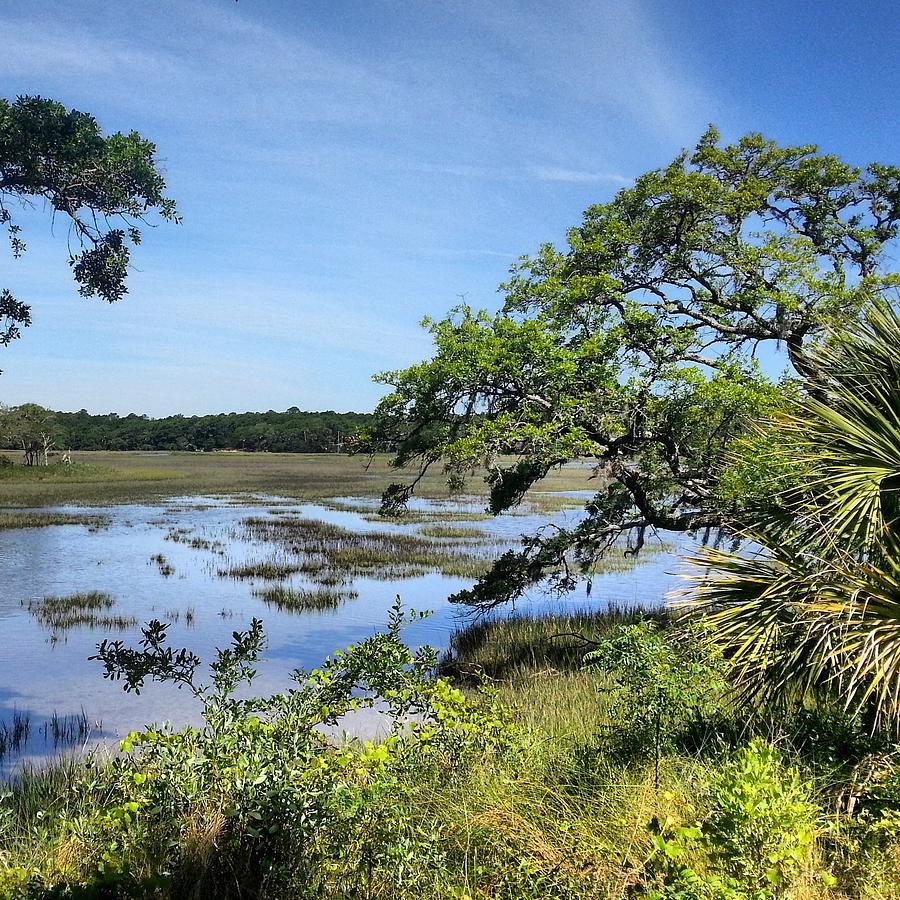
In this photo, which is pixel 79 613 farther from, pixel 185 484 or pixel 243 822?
pixel 185 484

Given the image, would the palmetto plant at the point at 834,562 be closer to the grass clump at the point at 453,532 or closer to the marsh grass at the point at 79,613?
the marsh grass at the point at 79,613

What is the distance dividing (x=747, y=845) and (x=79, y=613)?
1632 centimetres

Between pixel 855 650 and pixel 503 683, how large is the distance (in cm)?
718

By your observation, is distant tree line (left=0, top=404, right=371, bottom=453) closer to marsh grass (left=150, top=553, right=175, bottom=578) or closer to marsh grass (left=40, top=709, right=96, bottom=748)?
marsh grass (left=150, top=553, right=175, bottom=578)

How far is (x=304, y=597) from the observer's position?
19.1 m

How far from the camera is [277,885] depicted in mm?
4652

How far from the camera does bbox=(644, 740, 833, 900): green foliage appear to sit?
12.2ft

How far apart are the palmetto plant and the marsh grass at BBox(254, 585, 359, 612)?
13.0 metres

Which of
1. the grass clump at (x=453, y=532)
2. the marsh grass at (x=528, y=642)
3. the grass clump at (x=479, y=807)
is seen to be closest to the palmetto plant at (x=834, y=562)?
the grass clump at (x=479, y=807)

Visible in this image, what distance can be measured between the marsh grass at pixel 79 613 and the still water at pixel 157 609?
0.22 meters

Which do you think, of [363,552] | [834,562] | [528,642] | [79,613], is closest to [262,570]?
[363,552]

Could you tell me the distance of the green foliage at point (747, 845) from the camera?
12.2 ft

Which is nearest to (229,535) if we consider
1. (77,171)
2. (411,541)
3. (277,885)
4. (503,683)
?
(411,541)

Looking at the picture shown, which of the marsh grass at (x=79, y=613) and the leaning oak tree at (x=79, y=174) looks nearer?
the leaning oak tree at (x=79, y=174)
